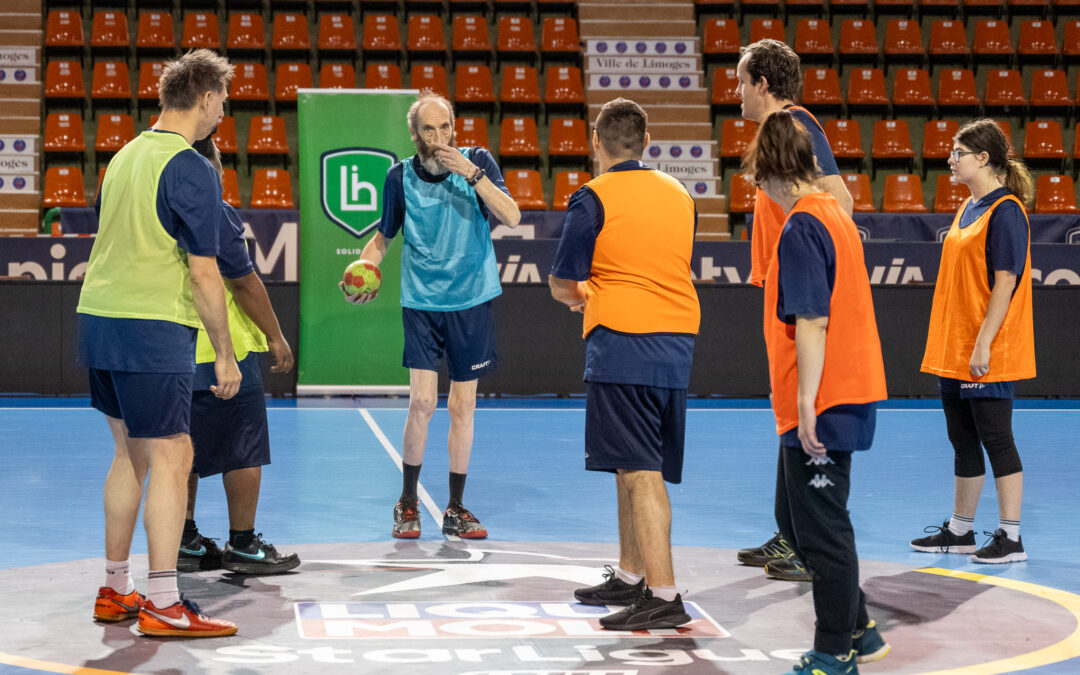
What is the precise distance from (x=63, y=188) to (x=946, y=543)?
12.6 m

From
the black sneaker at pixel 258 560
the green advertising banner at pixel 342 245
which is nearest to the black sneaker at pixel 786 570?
the black sneaker at pixel 258 560

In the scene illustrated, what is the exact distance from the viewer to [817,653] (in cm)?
355

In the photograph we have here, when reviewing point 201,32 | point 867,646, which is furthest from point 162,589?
point 201,32

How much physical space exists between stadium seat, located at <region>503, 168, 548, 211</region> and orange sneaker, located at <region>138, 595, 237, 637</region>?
11298 millimetres

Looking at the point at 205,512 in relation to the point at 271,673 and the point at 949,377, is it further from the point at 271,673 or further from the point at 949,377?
the point at 949,377

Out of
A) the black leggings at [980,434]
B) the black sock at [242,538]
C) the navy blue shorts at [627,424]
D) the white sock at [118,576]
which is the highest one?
the navy blue shorts at [627,424]

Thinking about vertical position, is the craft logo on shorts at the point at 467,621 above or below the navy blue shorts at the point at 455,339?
below

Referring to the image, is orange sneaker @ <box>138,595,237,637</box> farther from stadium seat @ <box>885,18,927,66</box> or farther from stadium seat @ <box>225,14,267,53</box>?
stadium seat @ <box>885,18,927,66</box>

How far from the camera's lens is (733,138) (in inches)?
650

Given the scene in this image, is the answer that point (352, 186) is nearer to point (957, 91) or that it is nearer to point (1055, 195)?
point (1055, 195)

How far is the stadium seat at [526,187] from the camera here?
49.6 ft

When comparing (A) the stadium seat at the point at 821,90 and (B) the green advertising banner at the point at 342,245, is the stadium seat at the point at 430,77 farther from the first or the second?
(B) the green advertising banner at the point at 342,245

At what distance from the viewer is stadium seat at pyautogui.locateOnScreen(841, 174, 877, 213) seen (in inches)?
605

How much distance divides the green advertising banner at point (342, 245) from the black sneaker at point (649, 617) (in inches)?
269
